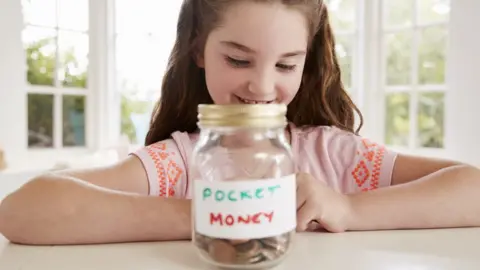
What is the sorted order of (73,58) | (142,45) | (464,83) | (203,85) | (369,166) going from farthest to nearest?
(142,45), (73,58), (464,83), (203,85), (369,166)

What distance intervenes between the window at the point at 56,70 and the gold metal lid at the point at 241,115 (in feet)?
7.23

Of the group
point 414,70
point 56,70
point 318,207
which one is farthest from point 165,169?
point 414,70

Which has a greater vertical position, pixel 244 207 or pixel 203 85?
pixel 203 85

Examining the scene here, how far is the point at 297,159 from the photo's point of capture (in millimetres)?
1031

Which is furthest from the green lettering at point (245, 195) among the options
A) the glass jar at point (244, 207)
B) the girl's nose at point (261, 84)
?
the girl's nose at point (261, 84)

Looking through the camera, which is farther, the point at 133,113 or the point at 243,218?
the point at 133,113

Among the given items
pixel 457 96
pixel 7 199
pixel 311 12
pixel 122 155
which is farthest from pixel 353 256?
pixel 122 155

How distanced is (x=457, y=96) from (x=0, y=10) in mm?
2101

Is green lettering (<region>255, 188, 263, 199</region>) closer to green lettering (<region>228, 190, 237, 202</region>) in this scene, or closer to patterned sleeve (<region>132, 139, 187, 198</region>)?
green lettering (<region>228, 190, 237, 202</region>)

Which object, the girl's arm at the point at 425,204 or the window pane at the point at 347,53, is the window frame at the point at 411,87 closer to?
the window pane at the point at 347,53

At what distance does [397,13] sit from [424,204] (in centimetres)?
222

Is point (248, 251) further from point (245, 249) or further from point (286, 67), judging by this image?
point (286, 67)

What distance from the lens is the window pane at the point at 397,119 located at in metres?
2.71

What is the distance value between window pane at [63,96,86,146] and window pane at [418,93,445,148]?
1841 mm
